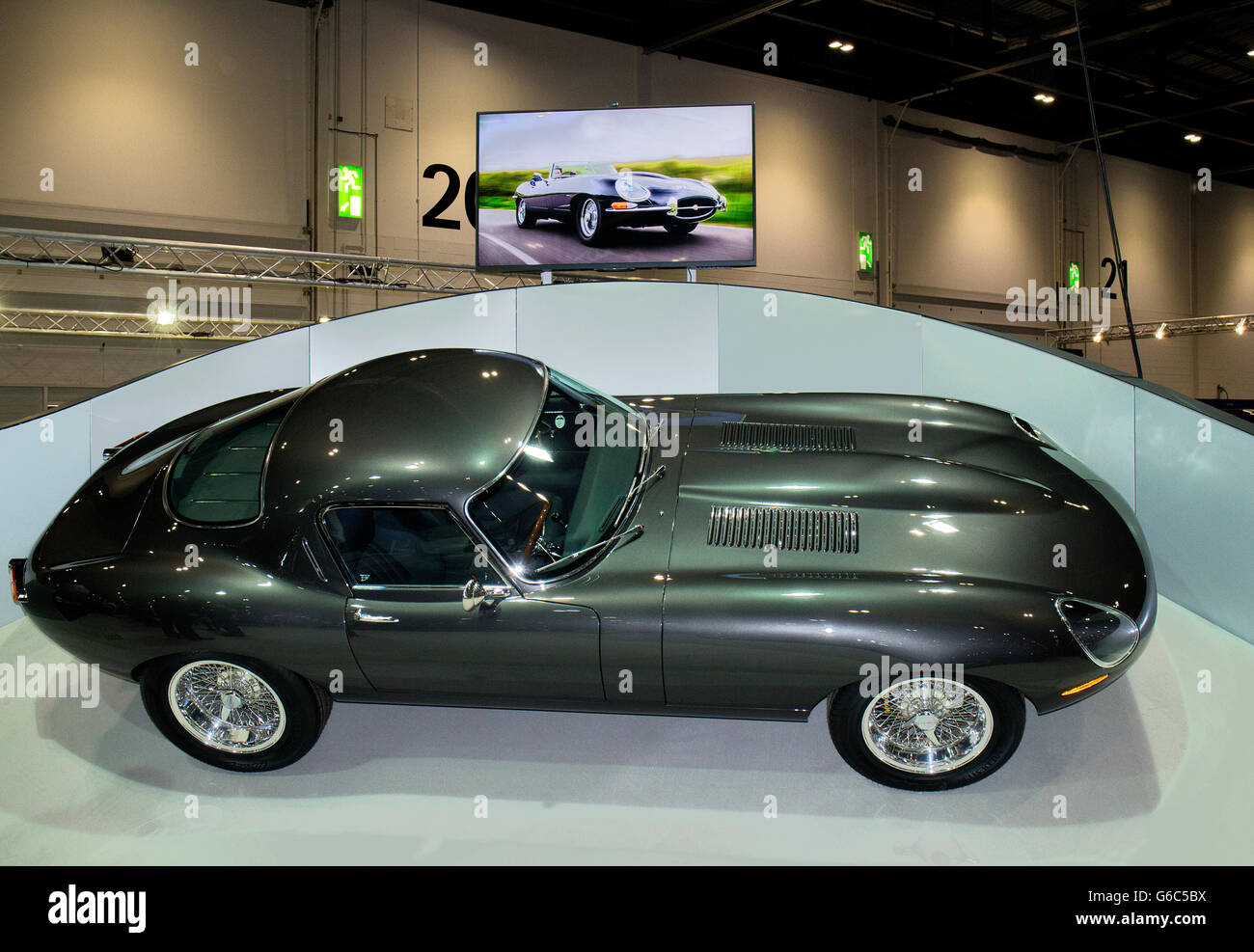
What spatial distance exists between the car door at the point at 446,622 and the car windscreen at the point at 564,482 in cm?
11

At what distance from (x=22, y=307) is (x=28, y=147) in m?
1.71

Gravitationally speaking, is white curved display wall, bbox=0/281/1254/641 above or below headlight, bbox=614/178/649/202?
below

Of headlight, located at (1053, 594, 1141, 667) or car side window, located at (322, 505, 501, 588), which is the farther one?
car side window, located at (322, 505, 501, 588)

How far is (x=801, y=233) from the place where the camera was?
46.4 feet

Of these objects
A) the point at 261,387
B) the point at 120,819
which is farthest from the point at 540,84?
the point at 120,819

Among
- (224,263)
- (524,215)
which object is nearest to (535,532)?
(524,215)

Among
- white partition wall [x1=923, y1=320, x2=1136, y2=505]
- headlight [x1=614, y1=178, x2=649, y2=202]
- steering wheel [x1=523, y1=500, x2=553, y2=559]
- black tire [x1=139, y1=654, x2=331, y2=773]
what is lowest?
black tire [x1=139, y1=654, x2=331, y2=773]

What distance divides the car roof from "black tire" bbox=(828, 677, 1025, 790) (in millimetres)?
1165

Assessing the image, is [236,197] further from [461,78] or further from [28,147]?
[461,78]

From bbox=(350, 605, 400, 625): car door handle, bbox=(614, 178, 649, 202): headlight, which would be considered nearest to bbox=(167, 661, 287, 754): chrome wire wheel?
bbox=(350, 605, 400, 625): car door handle

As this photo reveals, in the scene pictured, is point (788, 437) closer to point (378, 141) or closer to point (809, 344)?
point (809, 344)

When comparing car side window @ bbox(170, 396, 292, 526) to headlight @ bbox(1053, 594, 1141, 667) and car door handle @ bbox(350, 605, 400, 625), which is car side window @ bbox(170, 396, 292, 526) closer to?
car door handle @ bbox(350, 605, 400, 625)

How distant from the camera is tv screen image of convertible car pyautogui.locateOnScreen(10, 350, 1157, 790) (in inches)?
87.0

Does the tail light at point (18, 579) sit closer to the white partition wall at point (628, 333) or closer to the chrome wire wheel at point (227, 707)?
the chrome wire wheel at point (227, 707)
